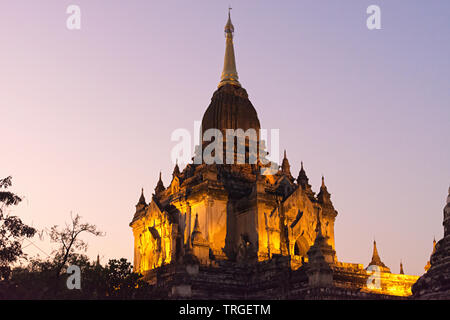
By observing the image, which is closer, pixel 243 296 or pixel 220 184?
pixel 243 296

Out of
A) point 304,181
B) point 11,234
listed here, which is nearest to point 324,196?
point 304,181

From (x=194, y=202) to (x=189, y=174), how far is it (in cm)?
481

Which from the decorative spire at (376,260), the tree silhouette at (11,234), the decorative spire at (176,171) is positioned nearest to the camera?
the tree silhouette at (11,234)

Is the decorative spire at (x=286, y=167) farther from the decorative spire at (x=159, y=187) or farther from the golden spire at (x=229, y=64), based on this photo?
the decorative spire at (x=159, y=187)

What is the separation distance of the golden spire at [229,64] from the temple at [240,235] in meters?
0.13

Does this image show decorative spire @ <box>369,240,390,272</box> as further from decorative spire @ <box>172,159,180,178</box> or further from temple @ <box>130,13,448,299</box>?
decorative spire @ <box>172,159,180,178</box>

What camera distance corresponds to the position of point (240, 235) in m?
50.8

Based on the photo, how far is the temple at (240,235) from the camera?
4144 cm

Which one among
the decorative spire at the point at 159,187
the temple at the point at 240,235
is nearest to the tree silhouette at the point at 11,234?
the temple at the point at 240,235

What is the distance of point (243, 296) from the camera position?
44.2m

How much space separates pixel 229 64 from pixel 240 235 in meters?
20.0
